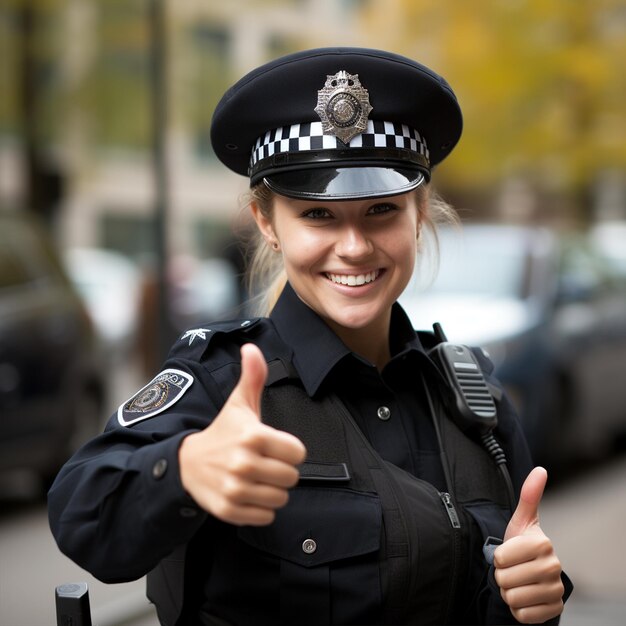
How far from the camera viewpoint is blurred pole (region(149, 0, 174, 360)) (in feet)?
19.9

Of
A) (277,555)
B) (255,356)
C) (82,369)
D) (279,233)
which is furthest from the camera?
(82,369)

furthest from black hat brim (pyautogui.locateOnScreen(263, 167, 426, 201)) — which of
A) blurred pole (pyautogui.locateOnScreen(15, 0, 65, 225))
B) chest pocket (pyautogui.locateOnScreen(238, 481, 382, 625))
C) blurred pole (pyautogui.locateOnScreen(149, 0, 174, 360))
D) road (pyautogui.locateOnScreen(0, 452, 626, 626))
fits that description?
blurred pole (pyautogui.locateOnScreen(15, 0, 65, 225))

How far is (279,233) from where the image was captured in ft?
7.29

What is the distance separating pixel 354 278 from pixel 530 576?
582mm

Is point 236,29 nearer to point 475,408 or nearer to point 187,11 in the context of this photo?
point 187,11

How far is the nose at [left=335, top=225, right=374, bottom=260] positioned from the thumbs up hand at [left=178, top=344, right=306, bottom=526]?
1.58ft

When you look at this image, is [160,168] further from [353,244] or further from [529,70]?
[529,70]

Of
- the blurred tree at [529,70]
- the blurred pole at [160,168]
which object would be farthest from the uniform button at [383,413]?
the blurred tree at [529,70]

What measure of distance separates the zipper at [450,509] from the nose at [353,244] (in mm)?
438

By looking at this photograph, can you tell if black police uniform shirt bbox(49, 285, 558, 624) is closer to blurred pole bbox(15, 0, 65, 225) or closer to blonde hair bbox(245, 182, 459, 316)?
blonde hair bbox(245, 182, 459, 316)

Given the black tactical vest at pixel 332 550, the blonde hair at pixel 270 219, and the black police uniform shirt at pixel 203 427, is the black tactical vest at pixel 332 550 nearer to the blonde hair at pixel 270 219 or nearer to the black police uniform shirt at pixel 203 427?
the black police uniform shirt at pixel 203 427

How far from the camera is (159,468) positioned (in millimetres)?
1746

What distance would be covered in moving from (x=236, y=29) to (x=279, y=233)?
42.7 feet

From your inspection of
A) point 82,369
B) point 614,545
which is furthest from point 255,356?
point 82,369
